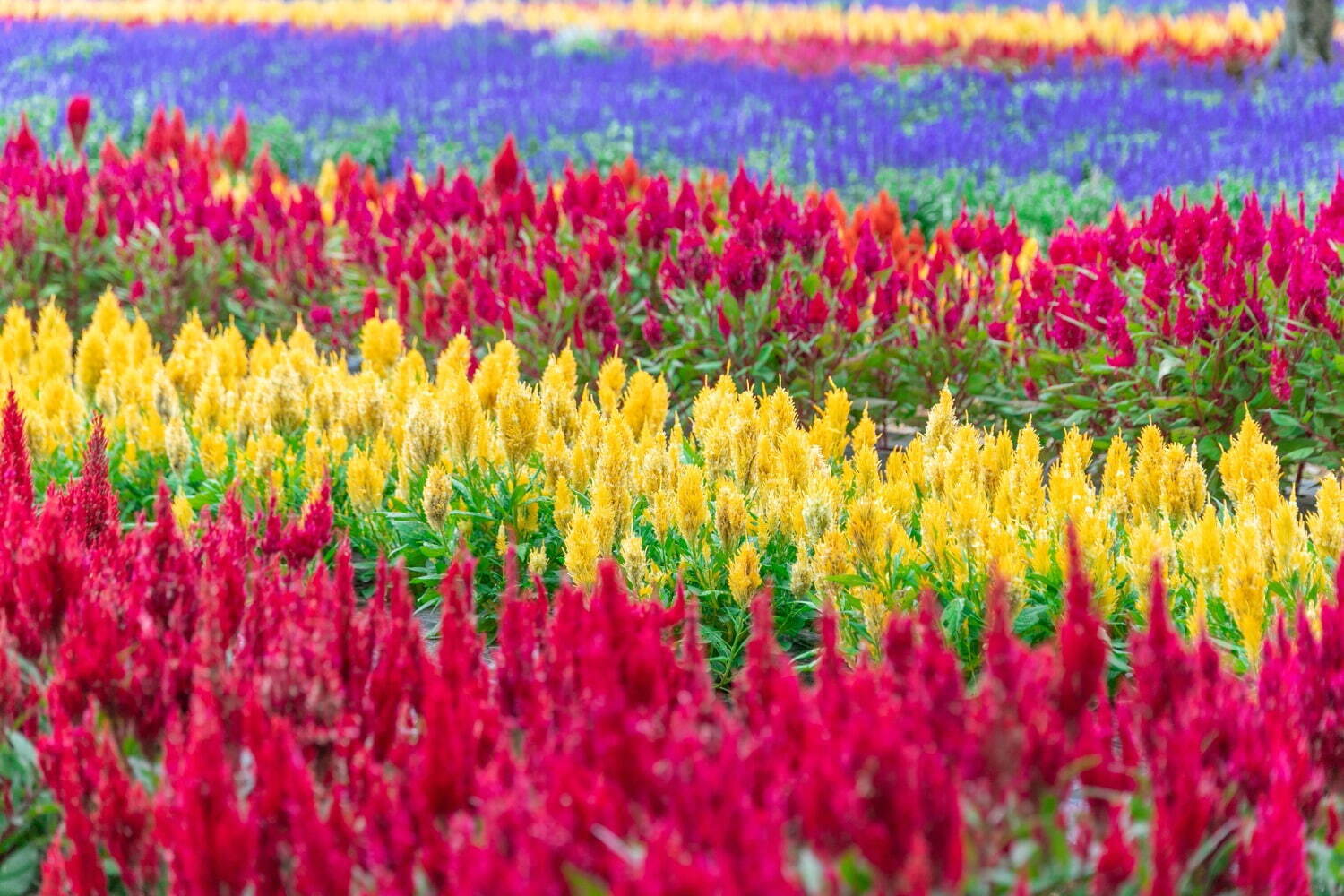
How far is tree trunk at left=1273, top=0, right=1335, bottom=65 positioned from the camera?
14273 millimetres

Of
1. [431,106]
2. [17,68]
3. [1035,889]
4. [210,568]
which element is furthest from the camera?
[17,68]

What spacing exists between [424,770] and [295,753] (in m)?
0.15

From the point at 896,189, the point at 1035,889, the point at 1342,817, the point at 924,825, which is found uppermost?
the point at 924,825

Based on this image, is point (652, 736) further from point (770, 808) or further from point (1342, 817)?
point (1342, 817)

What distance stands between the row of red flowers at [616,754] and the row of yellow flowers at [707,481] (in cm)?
86

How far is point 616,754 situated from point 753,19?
21354 mm

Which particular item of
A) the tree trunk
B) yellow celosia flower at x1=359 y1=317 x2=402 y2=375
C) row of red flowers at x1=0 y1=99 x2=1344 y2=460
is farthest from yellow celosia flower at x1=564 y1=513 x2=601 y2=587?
the tree trunk

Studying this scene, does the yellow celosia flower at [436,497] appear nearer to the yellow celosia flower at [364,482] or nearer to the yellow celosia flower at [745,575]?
the yellow celosia flower at [364,482]

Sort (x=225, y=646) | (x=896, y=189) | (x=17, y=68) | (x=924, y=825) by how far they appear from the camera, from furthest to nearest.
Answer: (x=17, y=68)
(x=896, y=189)
(x=225, y=646)
(x=924, y=825)

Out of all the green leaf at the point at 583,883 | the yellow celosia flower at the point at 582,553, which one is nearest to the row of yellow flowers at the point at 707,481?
the yellow celosia flower at the point at 582,553

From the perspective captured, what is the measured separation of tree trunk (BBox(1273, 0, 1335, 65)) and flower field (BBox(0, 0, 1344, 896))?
4.03 meters

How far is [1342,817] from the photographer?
2021mm

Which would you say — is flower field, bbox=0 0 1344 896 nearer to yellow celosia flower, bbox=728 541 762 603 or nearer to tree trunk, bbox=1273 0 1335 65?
yellow celosia flower, bbox=728 541 762 603

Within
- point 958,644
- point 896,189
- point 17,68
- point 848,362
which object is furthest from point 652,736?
point 17,68
